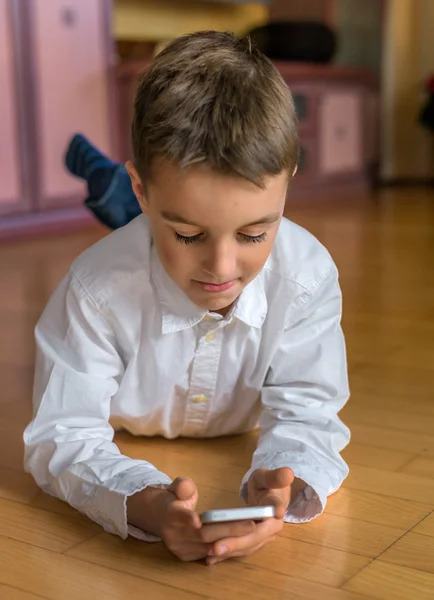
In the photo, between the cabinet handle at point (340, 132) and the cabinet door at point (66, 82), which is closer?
the cabinet door at point (66, 82)

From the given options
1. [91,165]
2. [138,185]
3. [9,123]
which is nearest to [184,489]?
[138,185]

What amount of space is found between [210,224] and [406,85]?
12.8ft

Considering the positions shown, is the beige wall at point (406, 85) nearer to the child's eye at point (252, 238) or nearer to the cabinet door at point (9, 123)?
the cabinet door at point (9, 123)

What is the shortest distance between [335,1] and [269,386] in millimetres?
3579

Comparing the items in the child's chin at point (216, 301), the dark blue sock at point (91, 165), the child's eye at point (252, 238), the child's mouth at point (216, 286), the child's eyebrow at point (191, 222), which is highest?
the child's eyebrow at point (191, 222)

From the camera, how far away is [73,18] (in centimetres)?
275

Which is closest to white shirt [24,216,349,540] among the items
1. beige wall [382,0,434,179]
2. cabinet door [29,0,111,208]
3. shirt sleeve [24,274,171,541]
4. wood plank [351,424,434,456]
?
shirt sleeve [24,274,171,541]

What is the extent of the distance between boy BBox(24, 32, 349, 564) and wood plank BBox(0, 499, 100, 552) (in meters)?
0.02

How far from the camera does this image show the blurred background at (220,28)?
2631mm

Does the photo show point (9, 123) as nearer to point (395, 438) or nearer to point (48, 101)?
point (48, 101)

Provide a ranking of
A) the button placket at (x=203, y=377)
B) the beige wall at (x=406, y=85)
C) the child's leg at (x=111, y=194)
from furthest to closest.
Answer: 1. the beige wall at (x=406, y=85)
2. the child's leg at (x=111, y=194)
3. the button placket at (x=203, y=377)

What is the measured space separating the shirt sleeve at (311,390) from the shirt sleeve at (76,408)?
0.49 feet

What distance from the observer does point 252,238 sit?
0.74 m

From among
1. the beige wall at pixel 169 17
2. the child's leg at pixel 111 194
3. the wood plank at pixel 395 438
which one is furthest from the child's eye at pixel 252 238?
the beige wall at pixel 169 17
